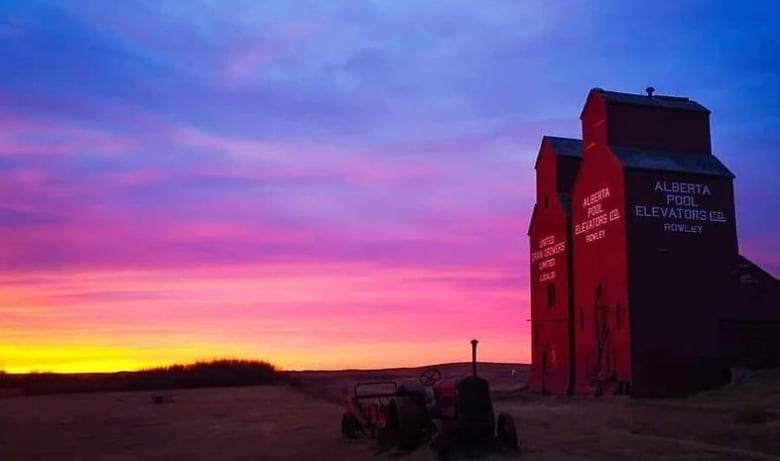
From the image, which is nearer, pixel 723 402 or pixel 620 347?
pixel 723 402

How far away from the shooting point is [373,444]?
23578mm

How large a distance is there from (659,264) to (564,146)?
12.3 metres

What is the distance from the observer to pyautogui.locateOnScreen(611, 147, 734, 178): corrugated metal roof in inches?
1506

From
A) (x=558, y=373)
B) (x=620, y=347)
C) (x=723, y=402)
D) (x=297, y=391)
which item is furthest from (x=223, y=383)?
(x=723, y=402)

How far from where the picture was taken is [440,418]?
20.6m

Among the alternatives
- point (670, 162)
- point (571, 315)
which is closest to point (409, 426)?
point (670, 162)

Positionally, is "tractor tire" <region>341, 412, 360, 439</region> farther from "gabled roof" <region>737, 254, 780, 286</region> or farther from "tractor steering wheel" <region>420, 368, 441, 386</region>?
"gabled roof" <region>737, 254, 780, 286</region>

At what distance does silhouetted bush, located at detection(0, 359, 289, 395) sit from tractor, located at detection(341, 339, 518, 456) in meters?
47.0

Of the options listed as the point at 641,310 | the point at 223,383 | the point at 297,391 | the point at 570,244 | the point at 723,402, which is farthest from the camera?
the point at 223,383

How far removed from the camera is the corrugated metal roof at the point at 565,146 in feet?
155

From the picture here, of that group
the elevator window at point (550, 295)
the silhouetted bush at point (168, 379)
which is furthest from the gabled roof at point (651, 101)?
the silhouetted bush at point (168, 379)

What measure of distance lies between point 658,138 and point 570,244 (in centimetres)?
716

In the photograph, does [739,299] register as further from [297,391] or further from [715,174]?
[297,391]

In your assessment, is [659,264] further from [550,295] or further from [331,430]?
[331,430]
